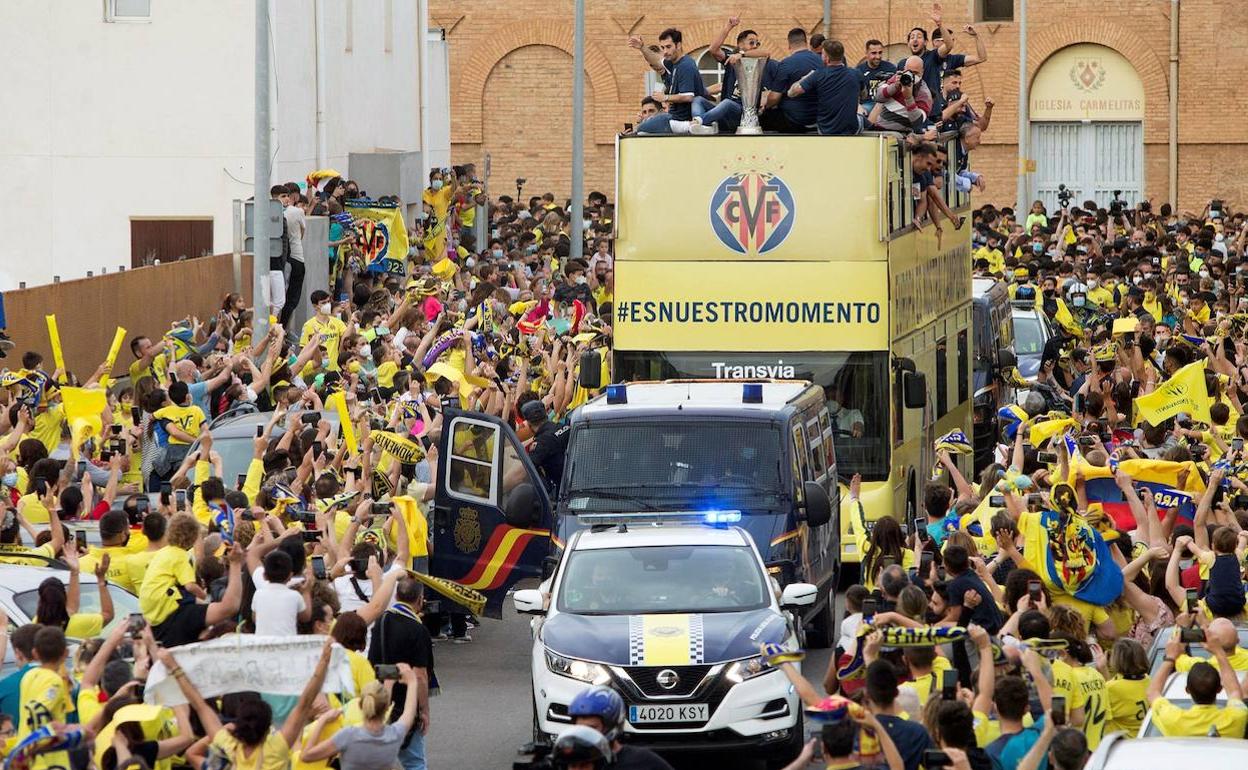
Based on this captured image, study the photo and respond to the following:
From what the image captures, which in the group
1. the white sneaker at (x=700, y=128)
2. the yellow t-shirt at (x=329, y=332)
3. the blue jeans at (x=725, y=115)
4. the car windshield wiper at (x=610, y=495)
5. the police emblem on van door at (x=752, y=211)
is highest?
the blue jeans at (x=725, y=115)

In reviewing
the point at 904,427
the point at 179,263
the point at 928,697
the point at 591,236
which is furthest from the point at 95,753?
the point at 591,236

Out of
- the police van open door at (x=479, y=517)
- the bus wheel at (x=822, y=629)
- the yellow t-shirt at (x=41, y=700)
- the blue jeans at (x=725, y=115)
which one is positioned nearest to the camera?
the yellow t-shirt at (x=41, y=700)

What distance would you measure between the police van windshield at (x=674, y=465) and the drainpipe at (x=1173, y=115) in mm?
44299

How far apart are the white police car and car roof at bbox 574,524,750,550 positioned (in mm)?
15

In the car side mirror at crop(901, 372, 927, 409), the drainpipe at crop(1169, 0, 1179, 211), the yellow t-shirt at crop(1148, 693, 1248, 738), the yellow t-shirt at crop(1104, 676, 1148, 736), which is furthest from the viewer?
the drainpipe at crop(1169, 0, 1179, 211)

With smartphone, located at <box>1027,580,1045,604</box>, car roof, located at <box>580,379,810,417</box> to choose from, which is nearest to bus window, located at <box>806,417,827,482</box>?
car roof, located at <box>580,379,810,417</box>

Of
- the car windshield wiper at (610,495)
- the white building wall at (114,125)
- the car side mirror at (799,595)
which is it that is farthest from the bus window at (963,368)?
the white building wall at (114,125)

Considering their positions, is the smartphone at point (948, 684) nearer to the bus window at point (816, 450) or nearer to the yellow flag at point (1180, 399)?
the bus window at point (816, 450)

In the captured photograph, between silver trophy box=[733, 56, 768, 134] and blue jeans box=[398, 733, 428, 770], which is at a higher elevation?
silver trophy box=[733, 56, 768, 134]

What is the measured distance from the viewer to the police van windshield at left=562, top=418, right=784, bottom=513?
51.0 ft

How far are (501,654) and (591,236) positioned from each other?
2544cm

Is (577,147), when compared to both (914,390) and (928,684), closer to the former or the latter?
(914,390)

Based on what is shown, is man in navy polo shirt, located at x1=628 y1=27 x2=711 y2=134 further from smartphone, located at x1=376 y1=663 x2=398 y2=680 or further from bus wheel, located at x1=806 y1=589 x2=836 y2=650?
smartphone, located at x1=376 y1=663 x2=398 y2=680

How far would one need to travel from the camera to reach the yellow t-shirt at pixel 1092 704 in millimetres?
10516
